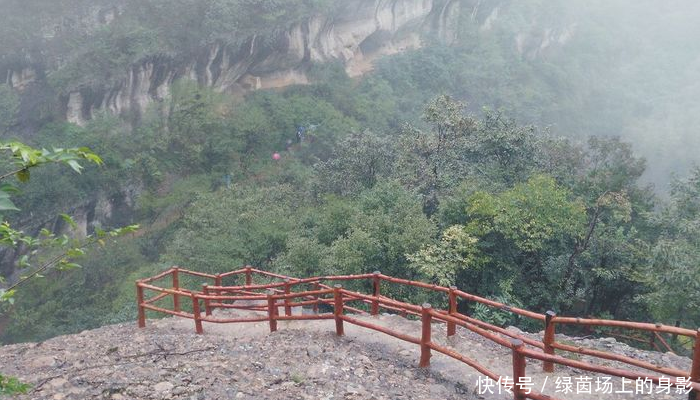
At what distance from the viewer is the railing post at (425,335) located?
4.77m

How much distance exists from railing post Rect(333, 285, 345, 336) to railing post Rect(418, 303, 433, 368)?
1.02 meters

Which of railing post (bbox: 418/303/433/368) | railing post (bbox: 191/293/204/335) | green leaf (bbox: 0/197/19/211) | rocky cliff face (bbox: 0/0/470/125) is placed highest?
rocky cliff face (bbox: 0/0/470/125)

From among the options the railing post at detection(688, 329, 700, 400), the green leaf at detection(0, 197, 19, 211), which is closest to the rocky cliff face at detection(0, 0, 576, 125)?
the green leaf at detection(0, 197, 19, 211)

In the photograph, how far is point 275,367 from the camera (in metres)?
5.28

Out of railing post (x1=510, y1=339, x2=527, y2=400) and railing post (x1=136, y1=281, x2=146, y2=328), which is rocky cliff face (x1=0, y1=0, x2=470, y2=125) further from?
railing post (x1=510, y1=339, x2=527, y2=400)

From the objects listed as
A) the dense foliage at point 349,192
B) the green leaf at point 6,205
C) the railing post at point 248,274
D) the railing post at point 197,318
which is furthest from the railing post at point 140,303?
the green leaf at point 6,205

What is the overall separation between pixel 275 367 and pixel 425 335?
4.93 feet

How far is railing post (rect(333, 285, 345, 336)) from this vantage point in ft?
18.4

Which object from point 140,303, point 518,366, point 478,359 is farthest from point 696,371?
point 140,303

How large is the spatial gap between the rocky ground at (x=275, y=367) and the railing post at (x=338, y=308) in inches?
3.7

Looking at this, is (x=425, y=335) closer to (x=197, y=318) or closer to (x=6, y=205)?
(x=197, y=318)

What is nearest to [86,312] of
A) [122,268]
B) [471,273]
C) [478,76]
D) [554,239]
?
[122,268]

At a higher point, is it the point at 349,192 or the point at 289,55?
the point at 289,55

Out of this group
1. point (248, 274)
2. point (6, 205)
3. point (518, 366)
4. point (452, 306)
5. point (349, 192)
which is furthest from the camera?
point (349, 192)
